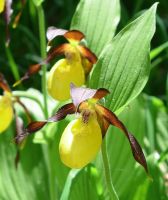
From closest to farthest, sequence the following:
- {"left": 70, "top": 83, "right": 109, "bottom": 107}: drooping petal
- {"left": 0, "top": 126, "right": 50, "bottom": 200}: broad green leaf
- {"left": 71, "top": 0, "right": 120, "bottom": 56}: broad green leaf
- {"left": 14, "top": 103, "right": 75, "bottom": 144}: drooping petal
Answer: {"left": 70, "top": 83, "right": 109, "bottom": 107}: drooping petal → {"left": 14, "top": 103, "right": 75, "bottom": 144}: drooping petal → {"left": 71, "top": 0, "right": 120, "bottom": 56}: broad green leaf → {"left": 0, "top": 126, "right": 50, "bottom": 200}: broad green leaf

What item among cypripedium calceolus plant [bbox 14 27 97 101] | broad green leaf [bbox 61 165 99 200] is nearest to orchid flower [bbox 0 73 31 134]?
cypripedium calceolus plant [bbox 14 27 97 101]

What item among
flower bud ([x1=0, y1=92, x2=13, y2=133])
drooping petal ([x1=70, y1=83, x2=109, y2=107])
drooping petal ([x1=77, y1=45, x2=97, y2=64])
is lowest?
flower bud ([x1=0, y1=92, x2=13, y2=133])

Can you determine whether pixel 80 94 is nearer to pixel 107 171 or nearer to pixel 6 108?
pixel 107 171

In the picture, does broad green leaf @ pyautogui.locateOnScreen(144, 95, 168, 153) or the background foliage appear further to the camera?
broad green leaf @ pyautogui.locateOnScreen(144, 95, 168, 153)

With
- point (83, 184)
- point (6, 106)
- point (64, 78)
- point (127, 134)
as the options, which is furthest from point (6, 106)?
point (127, 134)

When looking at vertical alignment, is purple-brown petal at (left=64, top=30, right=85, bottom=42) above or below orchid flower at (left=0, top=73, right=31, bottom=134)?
above

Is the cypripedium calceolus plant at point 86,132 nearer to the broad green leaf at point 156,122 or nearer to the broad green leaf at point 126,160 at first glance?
the broad green leaf at point 126,160

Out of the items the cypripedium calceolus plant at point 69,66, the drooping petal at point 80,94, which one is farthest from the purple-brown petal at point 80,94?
the cypripedium calceolus plant at point 69,66

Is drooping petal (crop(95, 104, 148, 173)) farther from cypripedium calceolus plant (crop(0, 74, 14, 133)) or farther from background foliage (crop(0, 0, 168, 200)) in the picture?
→ cypripedium calceolus plant (crop(0, 74, 14, 133))
